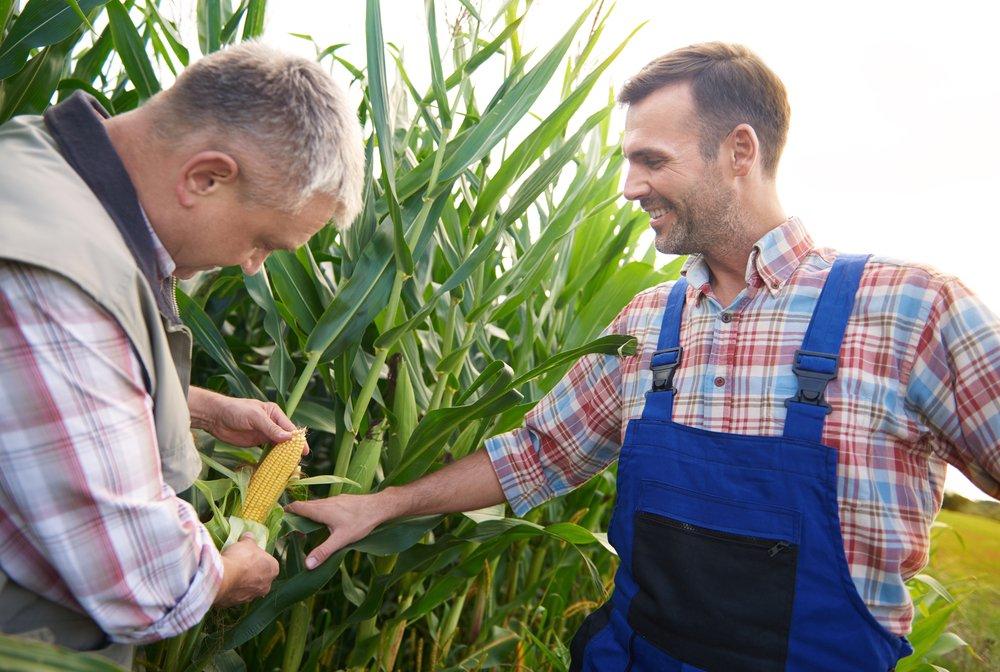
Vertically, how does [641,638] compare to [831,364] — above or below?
below

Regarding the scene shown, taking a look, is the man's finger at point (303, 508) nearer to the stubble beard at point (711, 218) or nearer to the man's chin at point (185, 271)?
the man's chin at point (185, 271)

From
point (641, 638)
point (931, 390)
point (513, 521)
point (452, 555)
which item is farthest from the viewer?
point (452, 555)

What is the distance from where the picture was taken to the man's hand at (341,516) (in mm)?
1410

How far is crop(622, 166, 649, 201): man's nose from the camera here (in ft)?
5.25

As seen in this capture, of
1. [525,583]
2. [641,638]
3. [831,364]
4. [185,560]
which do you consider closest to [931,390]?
[831,364]

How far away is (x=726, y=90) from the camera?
1604mm

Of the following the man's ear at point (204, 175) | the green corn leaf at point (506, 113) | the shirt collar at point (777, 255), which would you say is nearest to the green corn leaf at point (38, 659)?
the man's ear at point (204, 175)

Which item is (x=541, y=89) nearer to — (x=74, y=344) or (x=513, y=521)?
(x=513, y=521)

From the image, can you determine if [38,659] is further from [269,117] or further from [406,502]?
[406,502]

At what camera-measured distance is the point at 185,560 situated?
0.95 m

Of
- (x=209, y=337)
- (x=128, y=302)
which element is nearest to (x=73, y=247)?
(x=128, y=302)

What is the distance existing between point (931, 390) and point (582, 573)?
1523 millimetres

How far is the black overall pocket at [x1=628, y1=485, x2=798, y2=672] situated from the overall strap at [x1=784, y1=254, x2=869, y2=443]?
0.50ft

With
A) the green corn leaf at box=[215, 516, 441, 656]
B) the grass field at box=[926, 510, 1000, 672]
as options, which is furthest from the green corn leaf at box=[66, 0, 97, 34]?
the grass field at box=[926, 510, 1000, 672]
